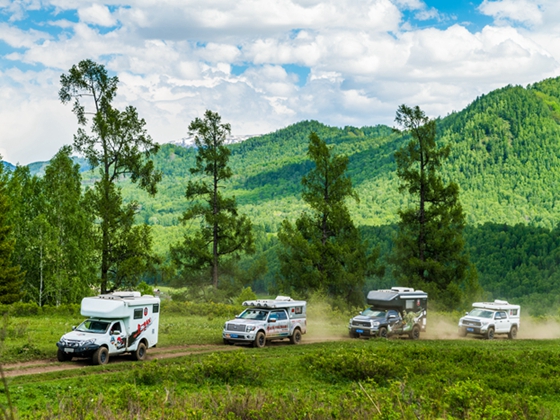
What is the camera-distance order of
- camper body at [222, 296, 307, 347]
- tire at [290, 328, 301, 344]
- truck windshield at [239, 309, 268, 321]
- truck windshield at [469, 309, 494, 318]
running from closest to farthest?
camper body at [222, 296, 307, 347]
truck windshield at [239, 309, 268, 321]
tire at [290, 328, 301, 344]
truck windshield at [469, 309, 494, 318]

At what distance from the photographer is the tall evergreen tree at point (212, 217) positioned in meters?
48.5

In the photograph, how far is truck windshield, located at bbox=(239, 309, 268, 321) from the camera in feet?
A: 92.0

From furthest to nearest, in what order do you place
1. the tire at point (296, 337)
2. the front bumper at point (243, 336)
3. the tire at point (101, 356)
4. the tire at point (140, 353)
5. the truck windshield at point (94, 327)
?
1. the tire at point (296, 337)
2. the front bumper at point (243, 336)
3. the tire at point (140, 353)
4. the truck windshield at point (94, 327)
5. the tire at point (101, 356)

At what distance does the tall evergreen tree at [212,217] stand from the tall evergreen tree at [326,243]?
3.72 m

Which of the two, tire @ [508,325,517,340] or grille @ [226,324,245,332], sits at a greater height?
grille @ [226,324,245,332]

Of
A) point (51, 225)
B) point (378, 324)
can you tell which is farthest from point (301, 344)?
point (51, 225)

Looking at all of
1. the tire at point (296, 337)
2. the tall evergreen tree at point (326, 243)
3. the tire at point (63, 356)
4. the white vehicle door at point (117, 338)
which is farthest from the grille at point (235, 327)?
the tall evergreen tree at point (326, 243)

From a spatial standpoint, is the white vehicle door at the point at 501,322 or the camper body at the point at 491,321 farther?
the white vehicle door at the point at 501,322

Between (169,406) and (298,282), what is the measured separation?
126ft

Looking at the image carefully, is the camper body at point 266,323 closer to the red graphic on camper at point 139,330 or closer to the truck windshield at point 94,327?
the red graphic on camper at point 139,330

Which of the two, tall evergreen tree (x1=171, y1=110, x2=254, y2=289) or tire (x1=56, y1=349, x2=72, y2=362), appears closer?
tire (x1=56, y1=349, x2=72, y2=362)

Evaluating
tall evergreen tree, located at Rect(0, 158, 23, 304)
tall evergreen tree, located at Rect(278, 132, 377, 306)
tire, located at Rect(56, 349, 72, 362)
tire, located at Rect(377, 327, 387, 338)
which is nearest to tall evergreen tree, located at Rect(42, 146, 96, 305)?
tall evergreen tree, located at Rect(0, 158, 23, 304)

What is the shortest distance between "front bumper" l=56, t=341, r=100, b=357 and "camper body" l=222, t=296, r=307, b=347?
7578 millimetres

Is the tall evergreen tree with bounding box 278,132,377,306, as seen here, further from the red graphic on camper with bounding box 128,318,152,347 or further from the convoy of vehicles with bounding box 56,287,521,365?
the red graphic on camper with bounding box 128,318,152,347
